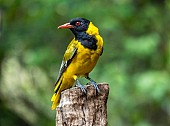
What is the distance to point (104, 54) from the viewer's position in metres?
8.12

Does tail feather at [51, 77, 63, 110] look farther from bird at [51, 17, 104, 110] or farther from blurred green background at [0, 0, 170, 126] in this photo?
blurred green background at [0, 0, 170, 126]

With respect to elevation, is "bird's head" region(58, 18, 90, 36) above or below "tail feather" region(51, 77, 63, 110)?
above

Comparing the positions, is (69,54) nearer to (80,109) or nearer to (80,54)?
(80,54)

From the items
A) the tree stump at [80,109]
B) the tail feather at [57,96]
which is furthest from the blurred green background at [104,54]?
the tree stump at [80,109]

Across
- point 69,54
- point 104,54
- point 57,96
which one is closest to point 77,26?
point 69,54

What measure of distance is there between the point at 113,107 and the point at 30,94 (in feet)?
4.90

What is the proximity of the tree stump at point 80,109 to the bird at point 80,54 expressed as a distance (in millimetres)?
775

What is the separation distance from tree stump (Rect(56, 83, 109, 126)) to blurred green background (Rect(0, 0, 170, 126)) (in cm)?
306

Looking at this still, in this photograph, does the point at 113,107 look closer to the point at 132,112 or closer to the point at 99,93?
the point at 132,112

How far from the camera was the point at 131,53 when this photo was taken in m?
7.68

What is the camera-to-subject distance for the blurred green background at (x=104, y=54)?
750 centimetres

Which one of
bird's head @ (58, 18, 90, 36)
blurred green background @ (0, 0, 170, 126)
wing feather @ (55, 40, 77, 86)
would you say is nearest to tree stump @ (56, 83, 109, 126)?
wing feather @ (55, 40, 77, 86)

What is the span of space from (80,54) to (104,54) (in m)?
3.24

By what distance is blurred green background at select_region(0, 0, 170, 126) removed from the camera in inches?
295
